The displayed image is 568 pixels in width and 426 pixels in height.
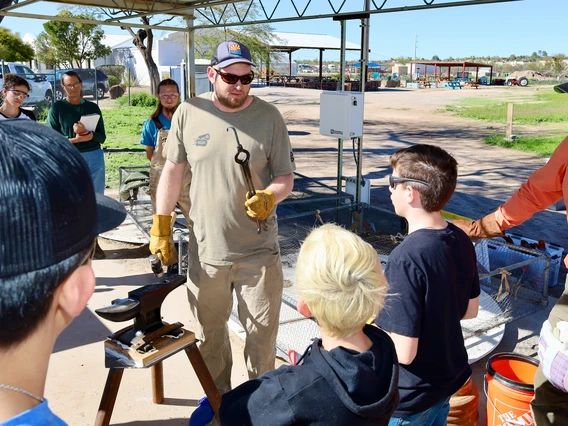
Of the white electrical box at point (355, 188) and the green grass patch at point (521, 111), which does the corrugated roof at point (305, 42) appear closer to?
the green grass patch at point (521, 111)

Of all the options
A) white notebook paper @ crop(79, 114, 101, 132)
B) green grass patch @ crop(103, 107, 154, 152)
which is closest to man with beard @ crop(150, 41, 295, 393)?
white notebook paper @ crop(79, 114, 101, 132)

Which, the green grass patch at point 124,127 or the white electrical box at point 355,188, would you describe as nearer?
the white electrical box at point 355,188

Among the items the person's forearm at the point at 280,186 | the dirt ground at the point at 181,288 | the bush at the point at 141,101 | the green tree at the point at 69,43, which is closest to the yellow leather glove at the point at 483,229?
the person's forearm at the point at 280,186

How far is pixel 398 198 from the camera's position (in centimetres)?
205

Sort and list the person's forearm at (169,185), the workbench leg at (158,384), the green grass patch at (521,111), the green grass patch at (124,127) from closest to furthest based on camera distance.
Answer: the person's forearm at (169,185), the workbench leg at (158,384), the green grass patch at (124,127), the green grass patch at (521,111)

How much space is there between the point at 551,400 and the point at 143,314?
6.38ft

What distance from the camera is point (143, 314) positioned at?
2.44 metres

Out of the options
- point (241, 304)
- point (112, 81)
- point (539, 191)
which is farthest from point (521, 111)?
point (241, 304)

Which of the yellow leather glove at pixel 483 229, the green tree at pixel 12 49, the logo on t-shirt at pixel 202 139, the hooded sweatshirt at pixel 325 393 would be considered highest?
the green tree at pixel 12 49

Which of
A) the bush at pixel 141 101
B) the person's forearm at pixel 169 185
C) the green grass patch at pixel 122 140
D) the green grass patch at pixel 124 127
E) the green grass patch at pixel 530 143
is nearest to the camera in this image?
the person's forearm at pixel 169 185

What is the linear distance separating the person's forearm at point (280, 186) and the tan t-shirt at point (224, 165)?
58mm

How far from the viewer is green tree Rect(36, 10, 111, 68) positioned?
38.5 m

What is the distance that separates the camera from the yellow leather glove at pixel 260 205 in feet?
8.71

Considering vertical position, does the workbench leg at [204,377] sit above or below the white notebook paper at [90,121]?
below
